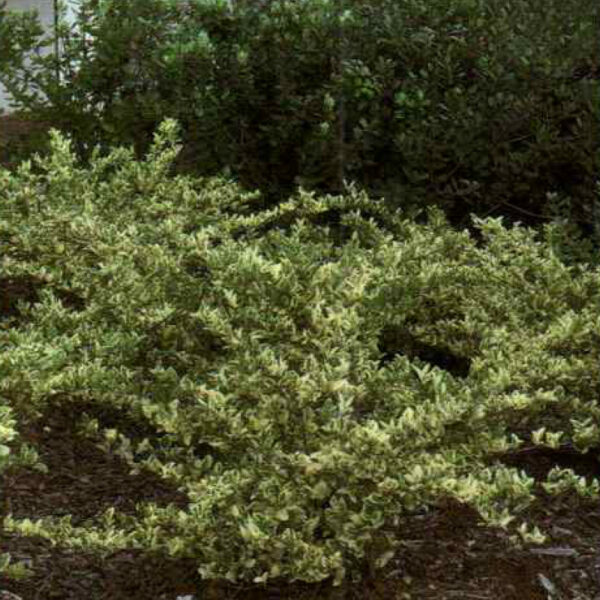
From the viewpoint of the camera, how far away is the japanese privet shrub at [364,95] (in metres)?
5.47

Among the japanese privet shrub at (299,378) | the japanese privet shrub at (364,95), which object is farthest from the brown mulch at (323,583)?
the japanese privet shrub at (364,95)

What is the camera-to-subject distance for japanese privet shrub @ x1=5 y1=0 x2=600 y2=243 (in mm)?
5469

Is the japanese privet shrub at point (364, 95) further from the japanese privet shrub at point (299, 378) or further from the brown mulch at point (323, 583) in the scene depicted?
the brown mulch at point (323, 583)

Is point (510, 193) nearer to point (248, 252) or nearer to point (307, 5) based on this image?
point (307, 5)

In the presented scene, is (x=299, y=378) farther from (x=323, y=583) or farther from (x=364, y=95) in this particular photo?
(x=364, y=95)

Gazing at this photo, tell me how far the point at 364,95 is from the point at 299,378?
9.92 ft

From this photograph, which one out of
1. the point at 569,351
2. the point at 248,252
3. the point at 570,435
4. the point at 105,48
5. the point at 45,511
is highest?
the point at 105,48

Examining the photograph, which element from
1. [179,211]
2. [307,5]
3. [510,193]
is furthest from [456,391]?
[307,5]

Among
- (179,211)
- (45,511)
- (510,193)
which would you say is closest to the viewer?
(45,511)

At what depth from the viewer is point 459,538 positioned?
3.34 meters

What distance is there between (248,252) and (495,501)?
87 centimetres

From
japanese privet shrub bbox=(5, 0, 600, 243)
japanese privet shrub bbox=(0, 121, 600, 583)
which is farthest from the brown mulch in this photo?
japanese privet shrub bbox=(5, 0, 600, 243)

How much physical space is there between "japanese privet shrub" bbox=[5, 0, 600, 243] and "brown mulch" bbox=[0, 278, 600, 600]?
1.97m

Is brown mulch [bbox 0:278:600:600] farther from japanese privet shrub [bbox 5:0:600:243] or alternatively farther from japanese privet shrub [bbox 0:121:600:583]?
japanese privet shrub [bbox 5:0:600:243]
